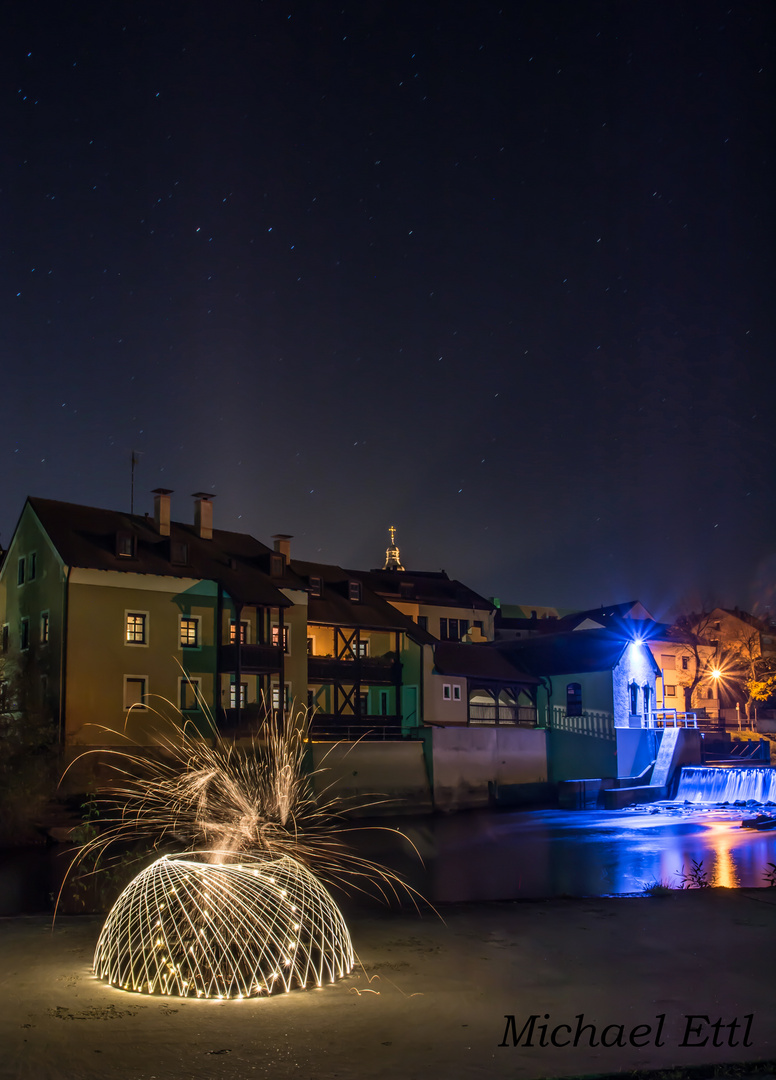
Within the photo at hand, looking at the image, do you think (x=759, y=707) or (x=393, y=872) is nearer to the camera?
(x=393, y=872)

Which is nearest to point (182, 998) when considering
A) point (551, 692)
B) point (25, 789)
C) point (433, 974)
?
point (433, 974)

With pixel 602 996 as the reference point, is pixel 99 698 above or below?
above

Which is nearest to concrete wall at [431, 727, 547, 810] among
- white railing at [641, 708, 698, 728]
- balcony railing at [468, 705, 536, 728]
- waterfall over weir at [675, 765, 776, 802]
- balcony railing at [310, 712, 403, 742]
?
balcony railing at [310, 712, 403, 742]

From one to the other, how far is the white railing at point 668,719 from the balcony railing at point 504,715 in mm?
6612

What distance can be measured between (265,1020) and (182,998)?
1.24 meters

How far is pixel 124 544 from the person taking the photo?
4081 centimetres

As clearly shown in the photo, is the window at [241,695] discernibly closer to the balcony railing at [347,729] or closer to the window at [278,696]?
the window at [278,696]

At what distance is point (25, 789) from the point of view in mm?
31672

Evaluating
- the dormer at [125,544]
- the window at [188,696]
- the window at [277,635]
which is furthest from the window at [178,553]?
the window at [277,635]

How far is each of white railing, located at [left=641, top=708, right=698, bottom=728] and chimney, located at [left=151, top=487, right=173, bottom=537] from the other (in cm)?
2986

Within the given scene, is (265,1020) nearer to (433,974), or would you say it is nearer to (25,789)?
(433,974)

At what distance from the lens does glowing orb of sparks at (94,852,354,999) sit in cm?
1020

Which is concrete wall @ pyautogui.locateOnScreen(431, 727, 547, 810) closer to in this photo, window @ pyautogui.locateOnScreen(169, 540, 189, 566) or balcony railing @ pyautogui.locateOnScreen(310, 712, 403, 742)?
balcony railing @ pyautogui.locateOnScreen(310, 712, 403, 742)

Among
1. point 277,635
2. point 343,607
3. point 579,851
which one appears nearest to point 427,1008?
point 579,851
